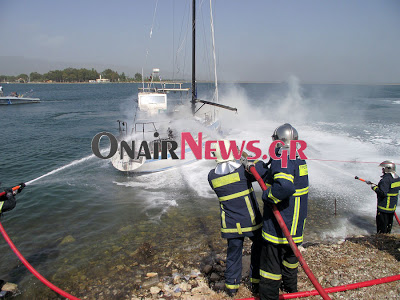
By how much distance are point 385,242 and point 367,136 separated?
1691 centimetres

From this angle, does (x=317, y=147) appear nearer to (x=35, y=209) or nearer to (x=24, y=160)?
(x=35, y=209)

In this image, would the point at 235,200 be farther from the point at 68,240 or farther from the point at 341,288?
the point at 68,240

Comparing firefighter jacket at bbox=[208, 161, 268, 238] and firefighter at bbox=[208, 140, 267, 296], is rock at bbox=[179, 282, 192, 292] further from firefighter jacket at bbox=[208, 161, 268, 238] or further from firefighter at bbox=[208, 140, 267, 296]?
firefighter jacket at bbox=[208, 161, 268, 238]

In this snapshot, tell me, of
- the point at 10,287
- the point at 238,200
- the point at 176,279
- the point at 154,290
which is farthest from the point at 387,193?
the point at 10,287

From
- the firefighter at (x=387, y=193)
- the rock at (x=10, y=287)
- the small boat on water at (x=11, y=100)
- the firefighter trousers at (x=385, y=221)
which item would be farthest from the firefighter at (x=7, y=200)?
the small boat on water at (x=11, y=100)

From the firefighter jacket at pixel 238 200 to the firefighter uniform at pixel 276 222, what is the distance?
0.96 ft

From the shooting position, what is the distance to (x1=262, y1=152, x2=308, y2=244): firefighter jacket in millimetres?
3086

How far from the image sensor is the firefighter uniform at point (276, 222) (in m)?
3.16

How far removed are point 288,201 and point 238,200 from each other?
687mm

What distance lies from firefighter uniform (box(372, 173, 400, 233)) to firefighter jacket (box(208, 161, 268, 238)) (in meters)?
4.11

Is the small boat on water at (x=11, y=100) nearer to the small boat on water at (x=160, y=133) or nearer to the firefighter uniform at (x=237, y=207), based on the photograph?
the small boat on water at (x=160, y=133)

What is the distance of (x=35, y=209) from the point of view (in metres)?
9.55

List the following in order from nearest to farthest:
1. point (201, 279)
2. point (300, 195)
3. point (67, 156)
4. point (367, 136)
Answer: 1. point (300, 195)
2. point (201, 279)
3. point (67, 156)
4. point (367, 136)

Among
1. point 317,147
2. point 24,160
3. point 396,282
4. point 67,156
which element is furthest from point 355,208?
point 24,160
